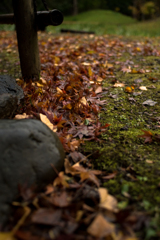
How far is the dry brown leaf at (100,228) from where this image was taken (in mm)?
864

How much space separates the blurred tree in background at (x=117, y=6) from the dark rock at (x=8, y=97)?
18.2m

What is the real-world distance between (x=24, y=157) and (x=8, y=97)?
0.62 metres

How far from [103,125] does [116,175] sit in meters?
0.59

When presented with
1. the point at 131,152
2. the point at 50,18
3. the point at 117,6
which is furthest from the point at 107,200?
the point at 117,6

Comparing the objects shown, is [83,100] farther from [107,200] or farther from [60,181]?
[107,200]

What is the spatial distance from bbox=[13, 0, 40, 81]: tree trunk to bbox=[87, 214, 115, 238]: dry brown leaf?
1837 millimetres

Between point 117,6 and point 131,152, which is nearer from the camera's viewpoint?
point 131,152

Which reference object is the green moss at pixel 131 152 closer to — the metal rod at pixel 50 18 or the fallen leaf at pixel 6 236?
the fallen leaf at pixel 6 236

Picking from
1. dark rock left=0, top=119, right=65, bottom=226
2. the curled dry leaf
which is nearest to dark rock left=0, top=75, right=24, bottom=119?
dark rock left=0, top=119, right=65, bottom=226

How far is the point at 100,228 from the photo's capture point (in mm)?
880

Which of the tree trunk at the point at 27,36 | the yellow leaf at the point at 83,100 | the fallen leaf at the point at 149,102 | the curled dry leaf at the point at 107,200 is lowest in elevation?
the fallen leaf at the point at 149,102

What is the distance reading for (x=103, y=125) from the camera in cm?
172

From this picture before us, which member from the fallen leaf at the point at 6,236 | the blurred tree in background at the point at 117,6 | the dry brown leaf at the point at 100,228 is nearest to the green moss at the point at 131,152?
the dry brown leaf at the point at 100,228

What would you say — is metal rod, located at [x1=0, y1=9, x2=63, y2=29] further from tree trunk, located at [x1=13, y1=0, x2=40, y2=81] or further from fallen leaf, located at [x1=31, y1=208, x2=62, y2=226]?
fallen leaf, located at [x1=31, y1=208, x2=62, y2=226]
